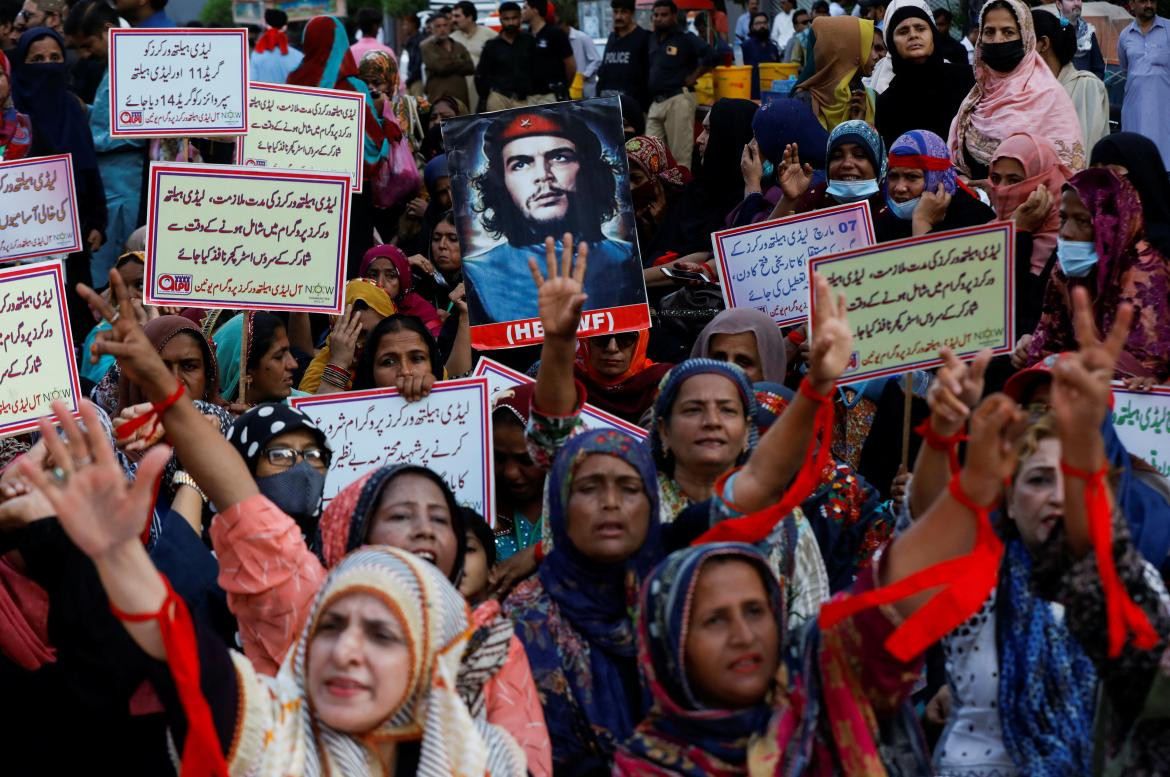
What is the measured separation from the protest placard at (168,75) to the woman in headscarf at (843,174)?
2.73m

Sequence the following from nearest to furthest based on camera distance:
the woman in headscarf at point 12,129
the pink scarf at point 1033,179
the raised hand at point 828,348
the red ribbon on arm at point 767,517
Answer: the raised hand at point 828,348
the red ribbon on arm at point 767,517
the pink scarf at point 1033,179
the woman in headscarf at point 12,129

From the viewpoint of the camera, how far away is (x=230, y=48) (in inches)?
302

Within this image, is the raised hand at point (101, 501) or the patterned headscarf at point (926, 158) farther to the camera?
the patterned headscarf at point (926, 158)

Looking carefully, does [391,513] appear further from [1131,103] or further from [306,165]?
[1131,103]

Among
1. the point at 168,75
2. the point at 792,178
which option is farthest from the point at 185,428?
the point at 168,75

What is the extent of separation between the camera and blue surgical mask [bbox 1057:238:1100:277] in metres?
5.36

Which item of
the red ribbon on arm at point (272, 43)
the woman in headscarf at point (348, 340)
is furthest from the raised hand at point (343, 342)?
the red ribbon on arm at point (272, 43)

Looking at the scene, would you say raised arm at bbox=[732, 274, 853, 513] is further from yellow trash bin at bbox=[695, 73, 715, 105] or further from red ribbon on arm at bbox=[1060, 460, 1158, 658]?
yellow trash bin at bbox=[695, 73, 715, 105]

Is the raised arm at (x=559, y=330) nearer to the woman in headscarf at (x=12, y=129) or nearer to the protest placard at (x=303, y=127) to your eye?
the protest placard at (x=303, y=127)

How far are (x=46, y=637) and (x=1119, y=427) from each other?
9.88ft

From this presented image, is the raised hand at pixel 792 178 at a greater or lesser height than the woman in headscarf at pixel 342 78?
lesser

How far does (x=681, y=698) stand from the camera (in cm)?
311

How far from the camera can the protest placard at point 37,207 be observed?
6992mm

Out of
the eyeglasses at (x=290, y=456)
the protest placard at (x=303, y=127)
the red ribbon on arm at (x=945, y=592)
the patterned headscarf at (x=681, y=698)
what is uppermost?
the protest placard at (x=303, y=127)
